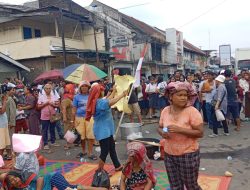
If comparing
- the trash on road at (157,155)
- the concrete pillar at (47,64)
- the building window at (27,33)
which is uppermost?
the building window at (27,33)

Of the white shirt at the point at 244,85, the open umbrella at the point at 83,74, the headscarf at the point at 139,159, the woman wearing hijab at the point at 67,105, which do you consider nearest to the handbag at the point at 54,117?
the woman wearing hijab at the point at 67,105

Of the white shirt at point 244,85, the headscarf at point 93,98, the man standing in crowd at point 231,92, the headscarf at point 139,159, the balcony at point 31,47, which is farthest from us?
the balcony at point 31,47

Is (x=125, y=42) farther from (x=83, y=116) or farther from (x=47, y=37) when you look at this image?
(x=83, y=116)

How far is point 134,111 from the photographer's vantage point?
1112 centimetres

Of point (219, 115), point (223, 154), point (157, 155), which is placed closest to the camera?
point (157, 155)

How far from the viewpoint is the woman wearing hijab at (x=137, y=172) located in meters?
3.96

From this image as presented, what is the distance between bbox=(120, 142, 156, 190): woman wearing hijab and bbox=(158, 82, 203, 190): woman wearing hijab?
51 cm

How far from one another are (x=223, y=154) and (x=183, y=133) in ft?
12.5

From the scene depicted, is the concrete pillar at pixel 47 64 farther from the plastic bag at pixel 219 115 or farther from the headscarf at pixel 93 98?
the headscarf at pixel 93 98

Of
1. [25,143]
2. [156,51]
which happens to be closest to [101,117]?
[25,143]

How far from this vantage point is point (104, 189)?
4301 mm

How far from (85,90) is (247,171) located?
11.4 ft

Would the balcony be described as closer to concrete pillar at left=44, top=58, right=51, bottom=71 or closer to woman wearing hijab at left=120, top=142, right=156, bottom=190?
concrete pillar at left=44, top=58, right=51, bottom=71

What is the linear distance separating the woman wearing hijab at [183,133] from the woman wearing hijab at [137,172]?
51cm
